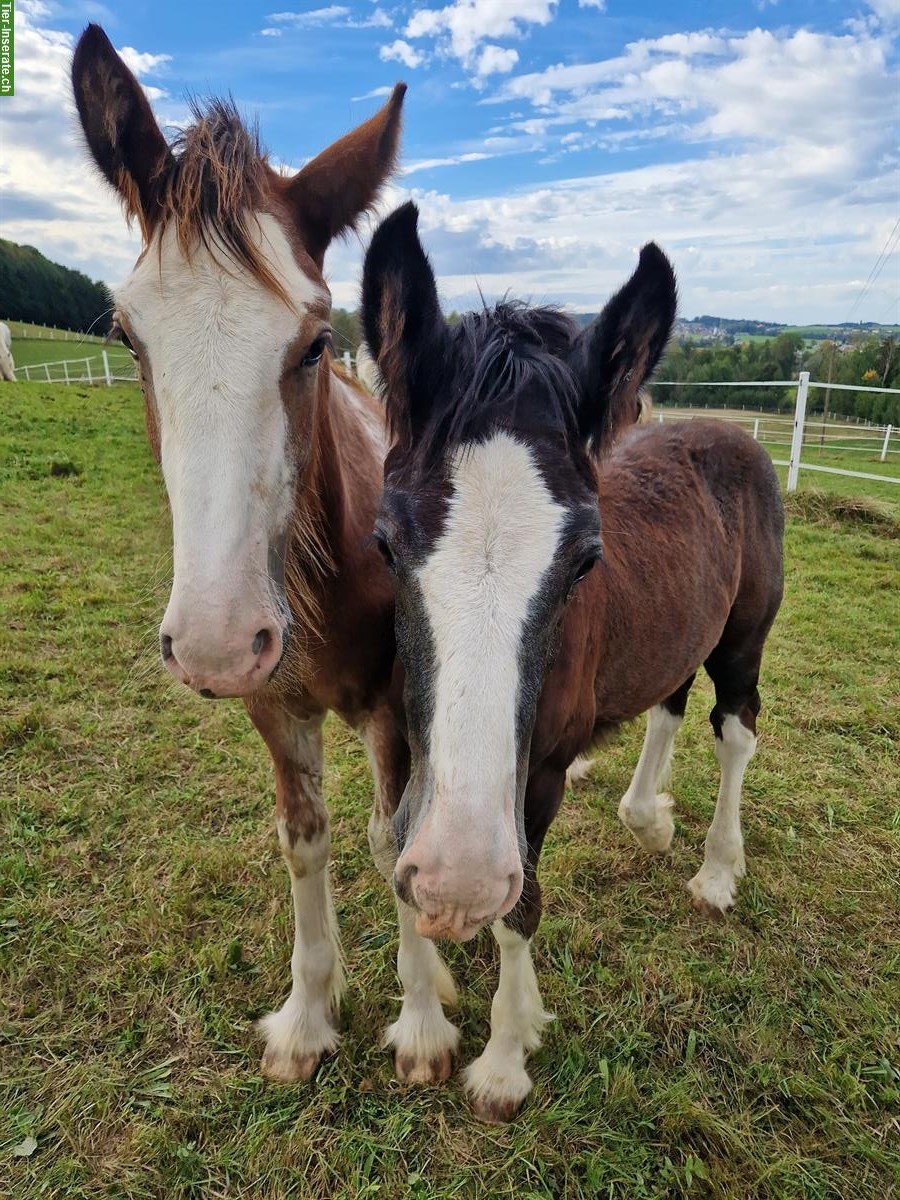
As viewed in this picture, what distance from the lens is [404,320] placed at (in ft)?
5.86

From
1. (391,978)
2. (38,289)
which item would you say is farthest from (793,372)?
→ (391,978)

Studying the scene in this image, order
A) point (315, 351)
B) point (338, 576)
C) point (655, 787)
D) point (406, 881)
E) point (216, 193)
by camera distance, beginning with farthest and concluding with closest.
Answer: point (655, 787) → point (338, 576) → point (315, 351) → point (216, 193) → point (406, 881)

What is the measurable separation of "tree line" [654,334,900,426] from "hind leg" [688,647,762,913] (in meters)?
12.5

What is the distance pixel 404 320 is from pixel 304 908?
2253mm

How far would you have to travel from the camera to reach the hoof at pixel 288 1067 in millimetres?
2523

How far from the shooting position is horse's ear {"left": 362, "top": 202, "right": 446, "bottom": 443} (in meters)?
1.76

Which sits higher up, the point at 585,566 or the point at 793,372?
the point at 793,372

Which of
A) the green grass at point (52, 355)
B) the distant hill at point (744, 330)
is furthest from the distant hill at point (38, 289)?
the distant hill at point (744, 330)

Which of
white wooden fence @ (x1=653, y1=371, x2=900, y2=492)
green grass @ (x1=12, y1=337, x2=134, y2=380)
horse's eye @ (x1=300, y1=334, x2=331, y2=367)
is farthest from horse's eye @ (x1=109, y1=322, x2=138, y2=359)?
green grass @ (x1=12, y1=337, x2=134, y2=380)

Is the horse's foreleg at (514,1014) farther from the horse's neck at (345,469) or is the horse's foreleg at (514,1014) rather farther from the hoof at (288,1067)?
the horse's neck at (345,469)

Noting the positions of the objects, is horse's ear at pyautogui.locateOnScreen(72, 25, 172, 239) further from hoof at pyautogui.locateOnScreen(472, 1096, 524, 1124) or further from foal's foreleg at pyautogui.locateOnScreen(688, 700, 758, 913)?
foal's foreleg at pyautogui.locateOnScreen(688, 700, 758, 913)

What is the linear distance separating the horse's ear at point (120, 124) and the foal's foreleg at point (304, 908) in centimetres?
163

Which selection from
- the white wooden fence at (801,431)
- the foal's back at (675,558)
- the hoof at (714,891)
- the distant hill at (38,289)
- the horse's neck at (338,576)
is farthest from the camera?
the distant hill at (38,289)

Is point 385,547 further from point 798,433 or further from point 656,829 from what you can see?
point 798,433
